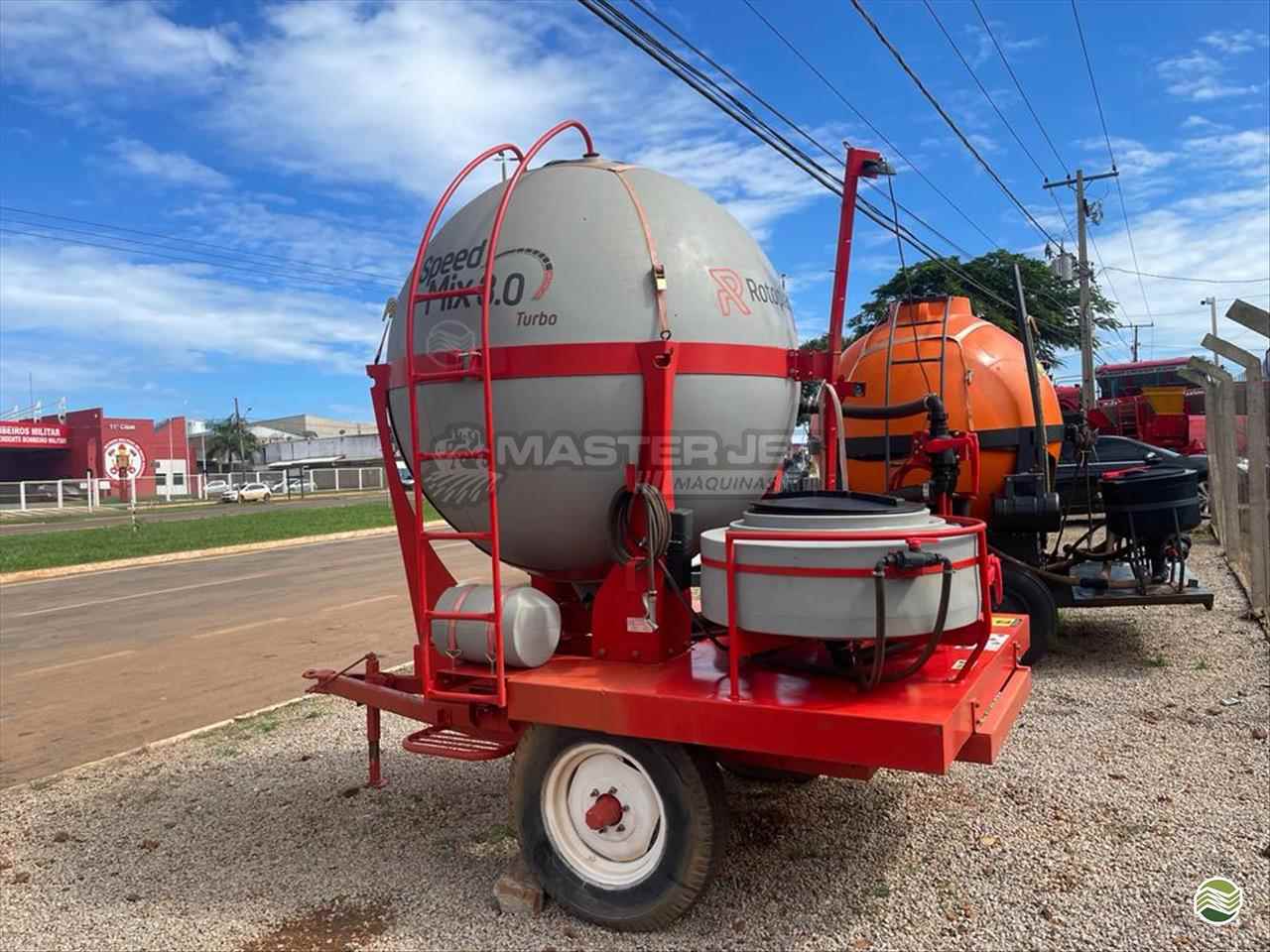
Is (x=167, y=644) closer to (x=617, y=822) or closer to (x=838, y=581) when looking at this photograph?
(x=617, y=822)

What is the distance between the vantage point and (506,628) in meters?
3.79

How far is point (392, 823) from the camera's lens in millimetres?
4633

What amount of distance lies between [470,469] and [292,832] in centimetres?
214

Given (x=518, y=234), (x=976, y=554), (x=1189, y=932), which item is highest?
(x=518, y=234)

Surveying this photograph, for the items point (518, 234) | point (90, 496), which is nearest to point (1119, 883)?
point (518, 234)

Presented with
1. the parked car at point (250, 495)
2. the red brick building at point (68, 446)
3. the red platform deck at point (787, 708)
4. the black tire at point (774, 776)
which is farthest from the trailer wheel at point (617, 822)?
the red brick building at point (68, 446)

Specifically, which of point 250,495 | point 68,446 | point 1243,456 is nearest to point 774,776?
point 1243,456

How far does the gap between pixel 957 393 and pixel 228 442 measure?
90597 mm

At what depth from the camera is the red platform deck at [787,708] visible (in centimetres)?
301

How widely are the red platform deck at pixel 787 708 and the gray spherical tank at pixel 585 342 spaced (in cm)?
70

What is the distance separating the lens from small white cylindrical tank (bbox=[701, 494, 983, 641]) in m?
3.11

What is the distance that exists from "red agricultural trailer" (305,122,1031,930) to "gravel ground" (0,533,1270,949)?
0.37 meters

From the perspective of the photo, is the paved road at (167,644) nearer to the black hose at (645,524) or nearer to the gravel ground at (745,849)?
the gravel ground at (745,849)

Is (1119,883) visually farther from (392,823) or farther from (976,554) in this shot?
(392,823)
